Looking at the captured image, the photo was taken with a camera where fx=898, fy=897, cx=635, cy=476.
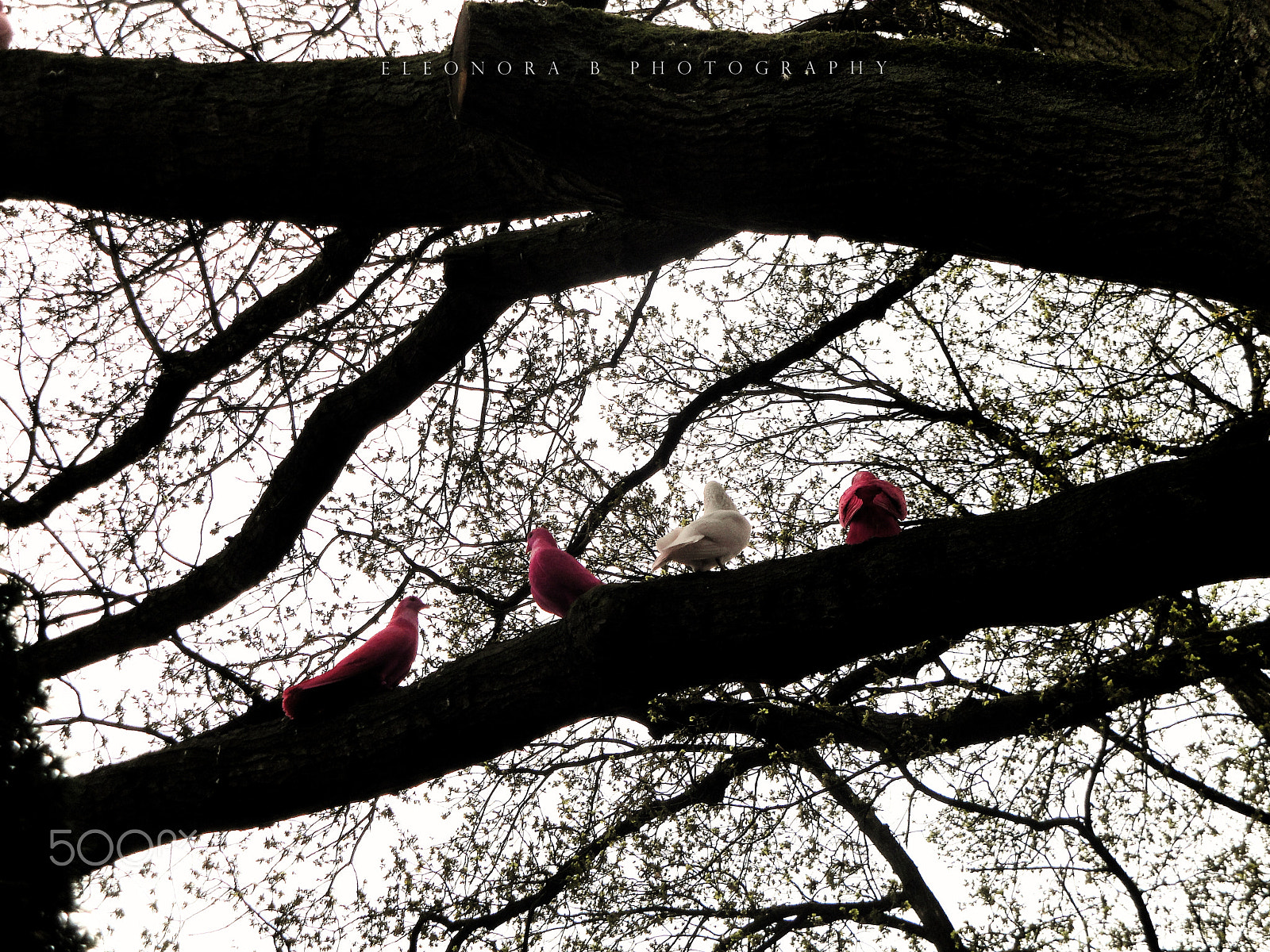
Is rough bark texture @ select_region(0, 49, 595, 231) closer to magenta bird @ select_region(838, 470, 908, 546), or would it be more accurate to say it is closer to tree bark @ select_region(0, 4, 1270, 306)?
tree bark @ select_region(0, 4, 1270, 306)

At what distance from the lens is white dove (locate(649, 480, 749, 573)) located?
144 inches

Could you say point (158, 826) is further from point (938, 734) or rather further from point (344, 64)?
point (938, 734)

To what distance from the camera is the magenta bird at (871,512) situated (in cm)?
330

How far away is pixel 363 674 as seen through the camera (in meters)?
3.06

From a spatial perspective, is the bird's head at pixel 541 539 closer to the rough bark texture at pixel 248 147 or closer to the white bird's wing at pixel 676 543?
the white bird's wing at pixel 676 543

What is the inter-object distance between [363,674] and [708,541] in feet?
4.68

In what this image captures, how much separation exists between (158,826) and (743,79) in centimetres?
274

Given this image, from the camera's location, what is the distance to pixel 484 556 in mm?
5723

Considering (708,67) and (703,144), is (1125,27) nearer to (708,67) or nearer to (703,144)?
(708,67)

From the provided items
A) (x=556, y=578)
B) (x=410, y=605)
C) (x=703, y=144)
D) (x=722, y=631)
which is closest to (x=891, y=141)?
(x=703, y=144)

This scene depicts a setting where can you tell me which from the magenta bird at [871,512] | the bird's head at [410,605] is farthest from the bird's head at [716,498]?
the bird's head at [410,605]

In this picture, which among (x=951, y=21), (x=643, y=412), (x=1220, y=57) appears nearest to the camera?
(x=1220, y=57)

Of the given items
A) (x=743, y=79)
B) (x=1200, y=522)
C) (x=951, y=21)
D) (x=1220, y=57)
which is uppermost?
(x=951, y=21)

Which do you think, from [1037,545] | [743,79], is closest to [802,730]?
[1037,545]
